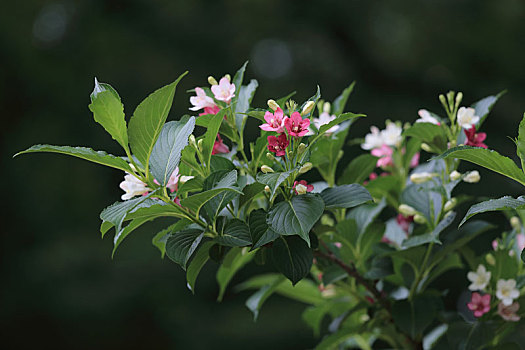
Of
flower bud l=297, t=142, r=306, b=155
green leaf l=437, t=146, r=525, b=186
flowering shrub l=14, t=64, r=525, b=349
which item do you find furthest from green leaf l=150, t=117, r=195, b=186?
green leaf l=437, t=146, r=525, b=186

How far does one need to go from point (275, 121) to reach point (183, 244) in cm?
14

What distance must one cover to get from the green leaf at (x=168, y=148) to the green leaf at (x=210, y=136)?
2 cm

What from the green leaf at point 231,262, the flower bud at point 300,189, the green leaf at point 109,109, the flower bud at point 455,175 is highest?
the green leaf at point 109,109

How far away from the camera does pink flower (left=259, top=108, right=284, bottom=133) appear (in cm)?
52

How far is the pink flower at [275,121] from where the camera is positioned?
20.6 inches

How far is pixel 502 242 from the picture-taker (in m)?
0.76

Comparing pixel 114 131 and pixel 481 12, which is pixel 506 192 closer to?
pixel 481 12

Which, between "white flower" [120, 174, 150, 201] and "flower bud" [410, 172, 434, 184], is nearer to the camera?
"white flower" [120, 174, 150, 201]

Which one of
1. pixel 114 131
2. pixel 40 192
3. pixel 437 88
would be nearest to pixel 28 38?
pixel 40 192

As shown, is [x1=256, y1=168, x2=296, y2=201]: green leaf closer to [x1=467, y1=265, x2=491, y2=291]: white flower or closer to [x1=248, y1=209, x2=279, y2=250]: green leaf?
[x1=248, y1=209, x2=279, y2=250]: green leaf

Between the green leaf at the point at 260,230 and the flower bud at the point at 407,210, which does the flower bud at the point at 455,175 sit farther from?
the green leaf at the point at 260,230

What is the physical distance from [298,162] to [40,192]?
2.40m

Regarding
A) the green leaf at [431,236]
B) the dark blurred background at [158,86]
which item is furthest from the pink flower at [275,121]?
the dark blurred background at [158,86]

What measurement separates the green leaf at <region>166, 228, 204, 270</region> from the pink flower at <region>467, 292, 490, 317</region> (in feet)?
1.18
